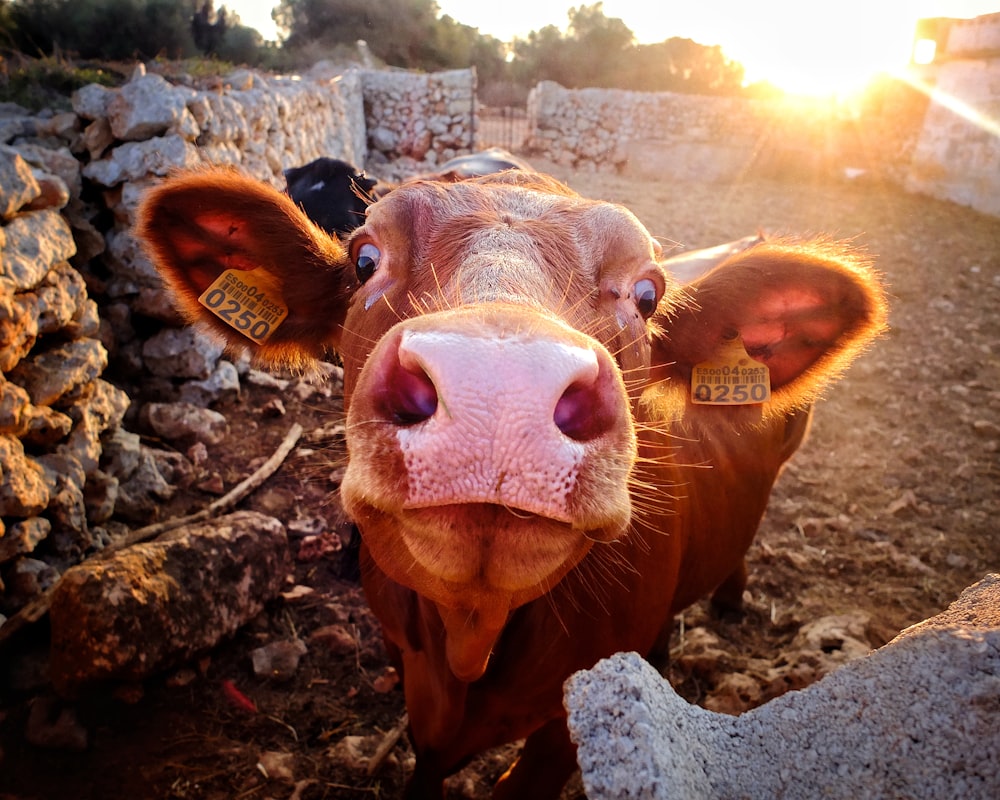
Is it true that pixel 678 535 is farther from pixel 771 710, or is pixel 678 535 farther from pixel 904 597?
pixel 904 597

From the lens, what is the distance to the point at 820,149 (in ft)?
51.2

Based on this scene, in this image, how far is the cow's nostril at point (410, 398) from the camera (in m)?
1.19

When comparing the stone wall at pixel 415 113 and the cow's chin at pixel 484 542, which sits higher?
the stone wall at pixel 415 113

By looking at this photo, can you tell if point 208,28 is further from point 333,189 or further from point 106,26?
point 333,189

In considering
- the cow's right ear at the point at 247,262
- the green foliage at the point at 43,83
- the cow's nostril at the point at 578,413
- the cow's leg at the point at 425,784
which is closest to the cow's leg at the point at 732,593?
the cow's leg at the point at 425,784

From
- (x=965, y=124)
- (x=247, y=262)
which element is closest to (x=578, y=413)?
(x=247, y=262)

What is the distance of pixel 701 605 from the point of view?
4039 mm

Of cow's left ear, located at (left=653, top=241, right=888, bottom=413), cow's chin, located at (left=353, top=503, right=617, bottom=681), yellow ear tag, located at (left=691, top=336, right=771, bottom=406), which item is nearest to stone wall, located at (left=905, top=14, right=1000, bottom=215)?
cow's left ear, located at (left=653, top=241, right=888, bottom=413)

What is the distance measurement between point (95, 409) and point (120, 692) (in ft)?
5.90

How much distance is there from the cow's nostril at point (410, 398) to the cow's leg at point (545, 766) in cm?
169

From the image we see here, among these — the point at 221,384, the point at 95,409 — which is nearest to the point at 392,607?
the point at 95,409

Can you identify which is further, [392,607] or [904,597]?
[904,597]

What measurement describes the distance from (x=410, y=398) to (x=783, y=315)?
5.74 ft

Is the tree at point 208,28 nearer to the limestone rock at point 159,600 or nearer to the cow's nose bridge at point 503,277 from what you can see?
the limestone rock at point 159,600
